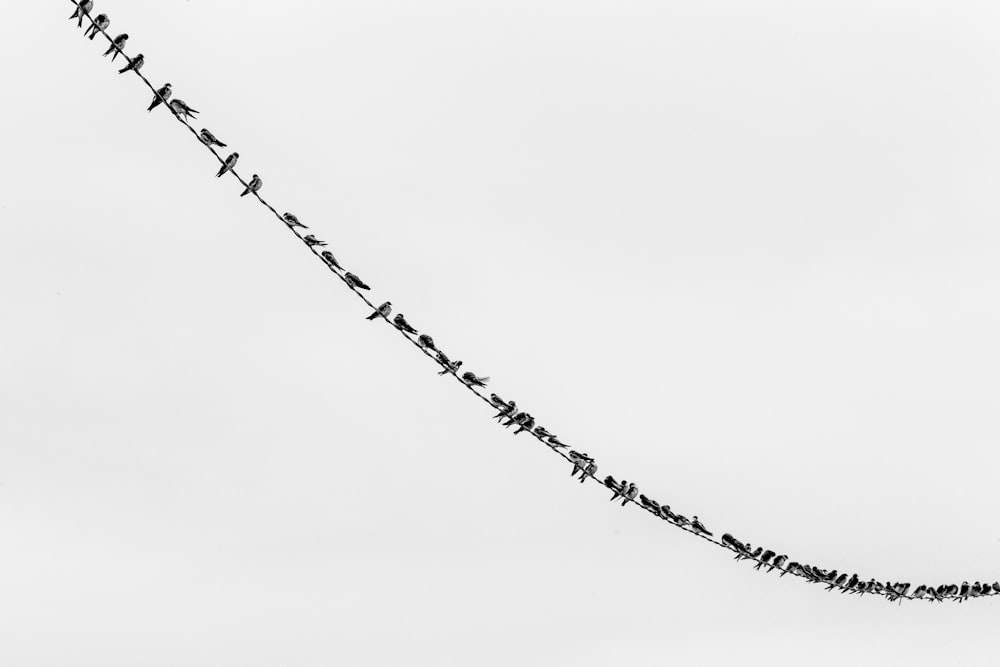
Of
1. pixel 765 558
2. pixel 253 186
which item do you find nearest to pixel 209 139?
pixel 253 186

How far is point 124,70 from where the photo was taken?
29.5 m

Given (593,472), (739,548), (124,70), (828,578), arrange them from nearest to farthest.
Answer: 1. (124,70)
2. (593,472)
3. (739,548)
4. (828,578)

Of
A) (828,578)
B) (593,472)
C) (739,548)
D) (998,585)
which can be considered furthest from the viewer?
(998,585)

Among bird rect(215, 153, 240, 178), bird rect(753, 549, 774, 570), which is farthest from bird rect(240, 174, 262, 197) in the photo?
bird rect(753, 549, 774, 570)

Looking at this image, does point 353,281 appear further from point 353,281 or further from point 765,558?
point 765,558

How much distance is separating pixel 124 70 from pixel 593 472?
1393cm

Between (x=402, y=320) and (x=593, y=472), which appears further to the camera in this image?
(x=593, y=472)

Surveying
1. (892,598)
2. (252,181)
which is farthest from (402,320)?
(892,598)

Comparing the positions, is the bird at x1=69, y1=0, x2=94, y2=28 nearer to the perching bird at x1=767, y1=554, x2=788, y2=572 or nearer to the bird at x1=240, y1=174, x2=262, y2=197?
the bird at x1=240, y1=174, x2=262, y2=197

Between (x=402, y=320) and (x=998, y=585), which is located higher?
(x=998, y=585)

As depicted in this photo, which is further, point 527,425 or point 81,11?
point 527,425

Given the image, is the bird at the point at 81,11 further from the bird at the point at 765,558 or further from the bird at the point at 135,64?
the bird at the point at 765,558

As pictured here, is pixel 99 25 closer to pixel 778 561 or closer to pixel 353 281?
pixel 353 281

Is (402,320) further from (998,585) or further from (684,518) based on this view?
(998,585)
